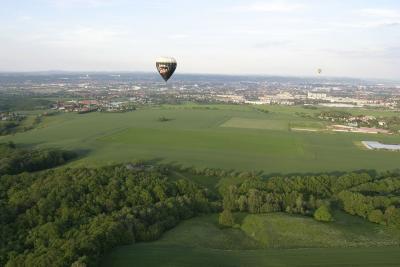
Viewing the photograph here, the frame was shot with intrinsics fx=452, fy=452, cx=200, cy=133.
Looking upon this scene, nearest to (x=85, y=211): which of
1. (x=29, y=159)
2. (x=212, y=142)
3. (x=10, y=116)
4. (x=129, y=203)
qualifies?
(x=129, y=203)

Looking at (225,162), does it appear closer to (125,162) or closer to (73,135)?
(125,162)

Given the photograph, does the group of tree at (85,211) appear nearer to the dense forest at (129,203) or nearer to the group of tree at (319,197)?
the dense forest at (129,203)

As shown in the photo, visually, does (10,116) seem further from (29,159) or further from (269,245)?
(269,245)

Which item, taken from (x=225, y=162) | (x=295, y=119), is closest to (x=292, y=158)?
(x=225, y=162)

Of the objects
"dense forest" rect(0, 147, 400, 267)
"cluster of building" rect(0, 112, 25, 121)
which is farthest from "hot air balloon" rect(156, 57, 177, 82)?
"cluster of building" rect(0, 112, 25, 121)

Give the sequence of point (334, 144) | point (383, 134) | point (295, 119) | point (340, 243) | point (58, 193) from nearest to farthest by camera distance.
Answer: point (340, 243)
point (58, 193)
point (334, 144)
point (383, 134)
point (295, 119)

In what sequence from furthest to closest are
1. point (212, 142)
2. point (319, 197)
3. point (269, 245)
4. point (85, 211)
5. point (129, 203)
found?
point (212, 142), point (319, 197), point (129, 203), point (85, 211), point (269, 245)
